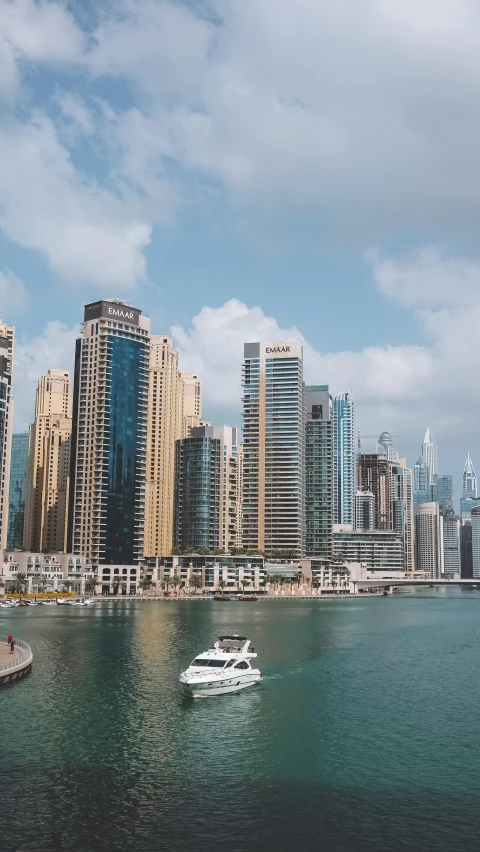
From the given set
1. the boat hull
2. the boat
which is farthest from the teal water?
the boat

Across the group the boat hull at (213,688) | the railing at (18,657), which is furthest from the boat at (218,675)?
the railing at (18,657)

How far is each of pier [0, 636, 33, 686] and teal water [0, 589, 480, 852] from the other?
1.46 meters

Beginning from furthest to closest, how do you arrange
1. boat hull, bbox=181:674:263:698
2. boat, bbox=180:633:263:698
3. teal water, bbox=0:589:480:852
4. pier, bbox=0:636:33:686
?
pier, bbox=0:636:33:686 < boat, bbox=180:633:263:698 < boat hull, bbox=181:674:263:698 < teal water, bbox=0:589:480:852

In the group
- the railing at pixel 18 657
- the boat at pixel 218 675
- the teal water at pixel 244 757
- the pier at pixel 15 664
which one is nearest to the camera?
the teal water at pixel 244 757

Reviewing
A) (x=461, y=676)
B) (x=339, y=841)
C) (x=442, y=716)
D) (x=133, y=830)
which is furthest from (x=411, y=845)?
(x=461, y=676)

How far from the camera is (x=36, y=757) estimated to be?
2279 inches

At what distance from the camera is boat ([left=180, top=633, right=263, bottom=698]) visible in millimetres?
84125

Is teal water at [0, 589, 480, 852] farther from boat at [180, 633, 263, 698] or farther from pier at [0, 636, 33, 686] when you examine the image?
boat at [180, 633, 263, 698]

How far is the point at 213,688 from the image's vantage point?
8506 cm

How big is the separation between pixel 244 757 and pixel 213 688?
2614cm

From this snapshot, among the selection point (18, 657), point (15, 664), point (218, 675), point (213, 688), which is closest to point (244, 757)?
point (213, 688)

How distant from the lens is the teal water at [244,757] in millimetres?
44375

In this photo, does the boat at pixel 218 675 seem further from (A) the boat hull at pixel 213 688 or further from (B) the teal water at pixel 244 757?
(B) the teal water at pixel 244 757

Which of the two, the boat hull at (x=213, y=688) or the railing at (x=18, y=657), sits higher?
the railing at (x=18, y=657)
